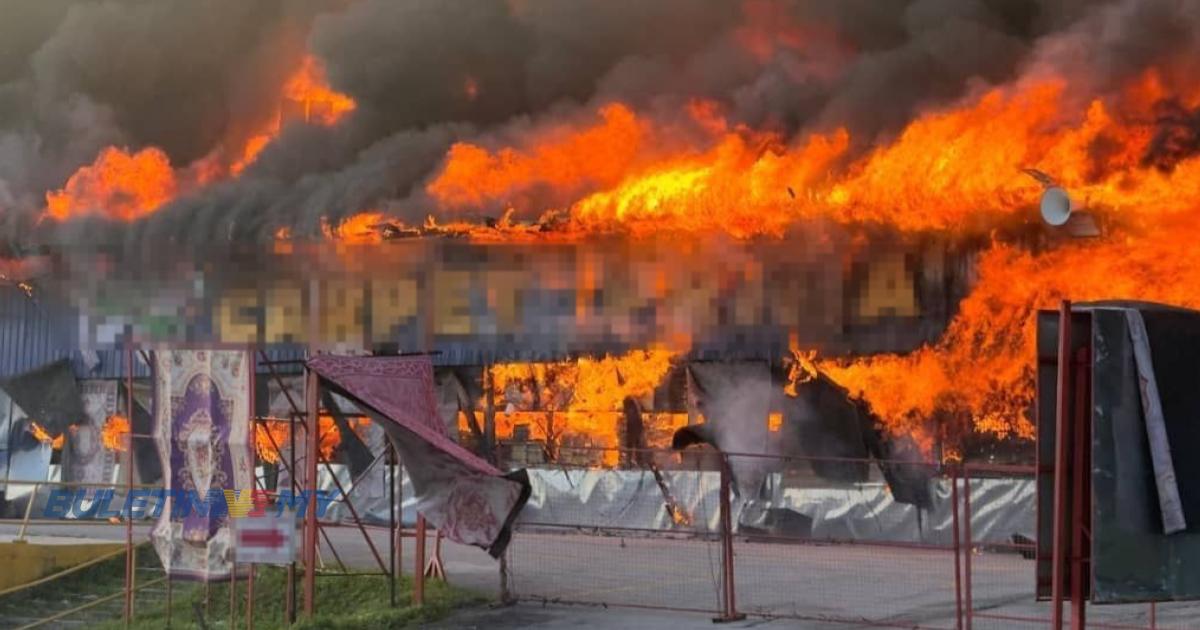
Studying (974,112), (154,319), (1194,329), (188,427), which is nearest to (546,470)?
(154,319)

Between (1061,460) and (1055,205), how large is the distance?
9103 millimetres

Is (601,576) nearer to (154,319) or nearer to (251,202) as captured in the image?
(154,319)

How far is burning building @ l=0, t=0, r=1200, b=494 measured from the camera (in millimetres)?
13812

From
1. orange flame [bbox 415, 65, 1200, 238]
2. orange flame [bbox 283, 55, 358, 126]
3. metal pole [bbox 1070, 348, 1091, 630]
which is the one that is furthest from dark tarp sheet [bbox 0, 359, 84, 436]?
metal pole [bbox 1070, 348, 1091, 630]

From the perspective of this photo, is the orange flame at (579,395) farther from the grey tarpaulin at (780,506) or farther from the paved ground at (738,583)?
the paved ground at (738,583)

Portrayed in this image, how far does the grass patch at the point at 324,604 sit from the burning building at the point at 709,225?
237 cm

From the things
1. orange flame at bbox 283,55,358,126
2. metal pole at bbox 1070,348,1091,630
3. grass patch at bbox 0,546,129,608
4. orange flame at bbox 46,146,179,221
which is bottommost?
grass patch at bbox 0,546,129,608

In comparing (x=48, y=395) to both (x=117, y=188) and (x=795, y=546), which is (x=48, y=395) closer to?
(x=117, y=188)

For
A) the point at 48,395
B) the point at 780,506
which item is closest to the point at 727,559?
the point at 780,506

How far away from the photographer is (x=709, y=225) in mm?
15914

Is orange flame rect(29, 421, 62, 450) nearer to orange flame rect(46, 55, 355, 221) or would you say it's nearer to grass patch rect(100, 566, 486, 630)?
orange flame rect(46, 55, 355, 221)

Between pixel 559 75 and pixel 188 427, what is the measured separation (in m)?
10.9

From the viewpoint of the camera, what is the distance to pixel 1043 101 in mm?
13344

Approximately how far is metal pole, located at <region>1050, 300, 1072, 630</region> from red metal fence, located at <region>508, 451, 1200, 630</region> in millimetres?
4529
